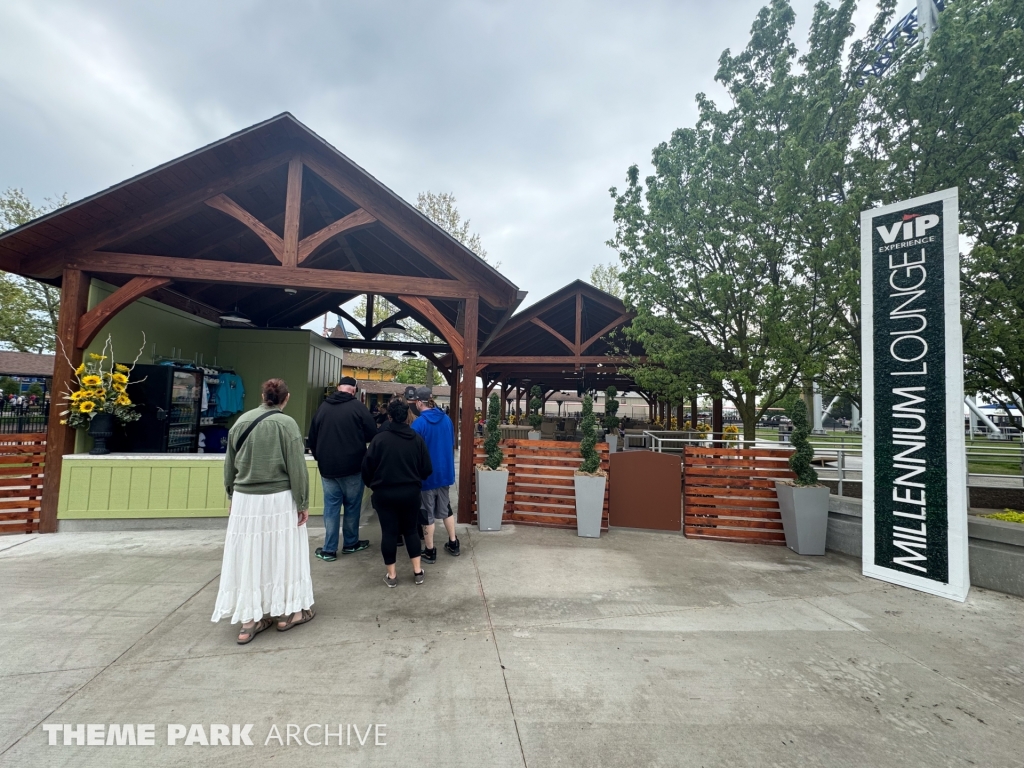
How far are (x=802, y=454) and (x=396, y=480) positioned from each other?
467 centimetres

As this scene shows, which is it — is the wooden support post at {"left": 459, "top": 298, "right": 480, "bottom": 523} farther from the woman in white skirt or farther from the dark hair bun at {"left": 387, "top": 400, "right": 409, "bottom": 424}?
the woman in white skirt

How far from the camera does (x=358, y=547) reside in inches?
186

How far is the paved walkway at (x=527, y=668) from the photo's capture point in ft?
6.65

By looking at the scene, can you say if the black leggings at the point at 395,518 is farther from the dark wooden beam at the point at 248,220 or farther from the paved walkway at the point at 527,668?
the dark wooden beam at the point at 248,220

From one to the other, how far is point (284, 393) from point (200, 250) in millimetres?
5078

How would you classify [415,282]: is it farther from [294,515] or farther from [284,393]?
[294,515]

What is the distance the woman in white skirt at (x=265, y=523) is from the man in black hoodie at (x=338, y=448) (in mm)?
1278

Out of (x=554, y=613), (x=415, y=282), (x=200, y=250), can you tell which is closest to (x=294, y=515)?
(x=554, y=613)

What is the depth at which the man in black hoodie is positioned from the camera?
4.31m

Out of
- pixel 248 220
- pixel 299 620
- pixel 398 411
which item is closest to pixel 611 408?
pixel 398 411

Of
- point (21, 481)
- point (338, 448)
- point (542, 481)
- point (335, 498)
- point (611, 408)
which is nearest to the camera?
point (338, 448)

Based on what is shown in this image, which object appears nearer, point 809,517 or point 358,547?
point 358,547

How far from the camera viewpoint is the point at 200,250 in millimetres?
6586

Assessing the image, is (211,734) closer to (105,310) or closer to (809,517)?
(105,310)
